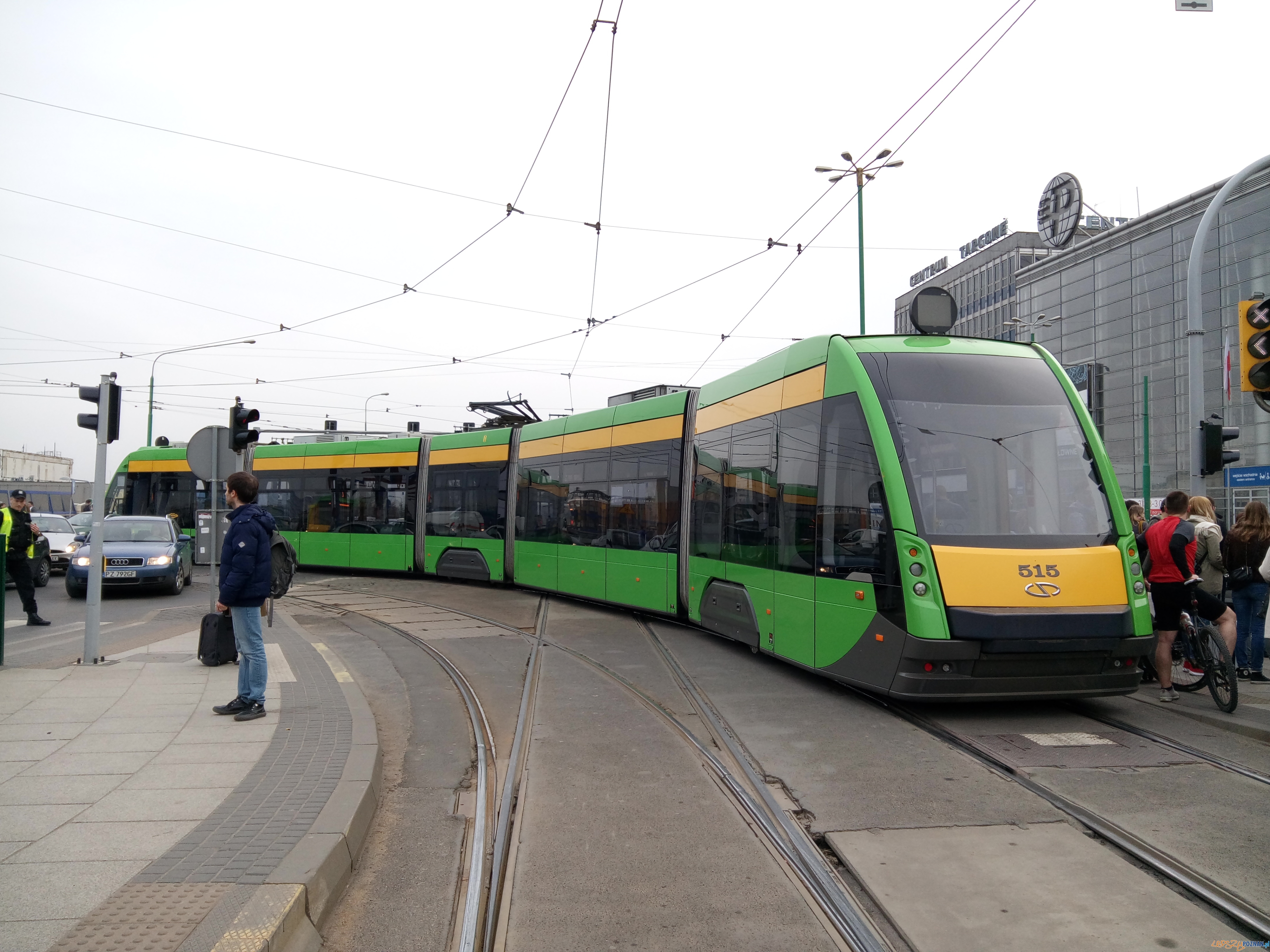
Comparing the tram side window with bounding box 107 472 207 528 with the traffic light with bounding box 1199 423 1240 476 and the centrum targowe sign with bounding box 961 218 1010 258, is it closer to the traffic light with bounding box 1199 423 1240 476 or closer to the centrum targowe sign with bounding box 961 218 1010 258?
the traffic light with bounding box 1199 423 1240 476

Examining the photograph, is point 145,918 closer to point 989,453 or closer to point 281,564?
point 281,564

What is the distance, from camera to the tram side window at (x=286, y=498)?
21.7m

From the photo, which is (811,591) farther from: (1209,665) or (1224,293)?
(1224,293)

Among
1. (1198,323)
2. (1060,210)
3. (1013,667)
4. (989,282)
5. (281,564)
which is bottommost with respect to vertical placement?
(1013,667)

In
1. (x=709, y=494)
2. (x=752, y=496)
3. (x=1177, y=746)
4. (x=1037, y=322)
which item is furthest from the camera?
(x=1037, y=322)

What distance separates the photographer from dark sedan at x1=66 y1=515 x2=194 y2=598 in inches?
645

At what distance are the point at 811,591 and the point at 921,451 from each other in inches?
64.3

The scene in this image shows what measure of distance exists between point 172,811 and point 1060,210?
4285cm

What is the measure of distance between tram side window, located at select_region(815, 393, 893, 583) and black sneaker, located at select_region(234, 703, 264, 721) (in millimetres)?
4593

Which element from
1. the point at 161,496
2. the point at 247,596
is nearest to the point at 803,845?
the point at 247,596

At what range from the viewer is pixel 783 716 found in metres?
7.15

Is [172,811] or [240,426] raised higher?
[240,426]

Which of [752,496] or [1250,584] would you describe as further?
[752,496]

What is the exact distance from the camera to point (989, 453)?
6996mm
